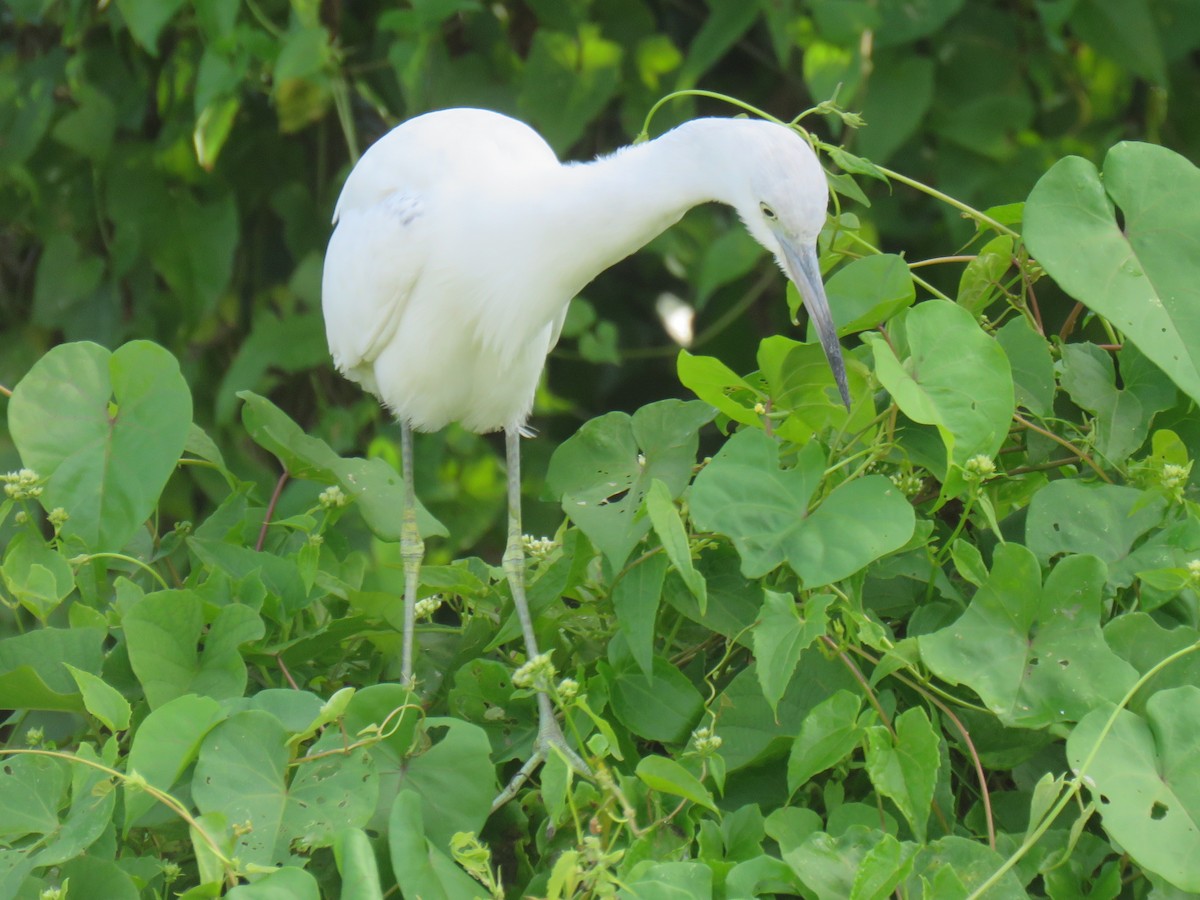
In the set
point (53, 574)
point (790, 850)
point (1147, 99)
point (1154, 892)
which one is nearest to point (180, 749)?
point (53, 574)

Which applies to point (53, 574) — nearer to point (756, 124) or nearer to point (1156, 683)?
point (756, 124)

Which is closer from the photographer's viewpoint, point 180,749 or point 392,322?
point 180,749

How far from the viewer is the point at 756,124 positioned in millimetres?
1133

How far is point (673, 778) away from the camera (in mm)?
847

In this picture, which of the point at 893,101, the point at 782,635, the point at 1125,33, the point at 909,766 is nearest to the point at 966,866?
the point at 909,766

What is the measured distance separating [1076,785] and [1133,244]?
0.39 meters

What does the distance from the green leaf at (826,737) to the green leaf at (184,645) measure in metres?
0.38

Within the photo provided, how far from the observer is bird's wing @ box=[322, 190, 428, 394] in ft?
4.78

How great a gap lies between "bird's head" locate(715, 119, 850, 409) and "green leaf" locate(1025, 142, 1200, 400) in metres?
0.18

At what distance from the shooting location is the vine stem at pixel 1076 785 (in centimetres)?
76

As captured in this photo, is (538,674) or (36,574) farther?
(36,574)

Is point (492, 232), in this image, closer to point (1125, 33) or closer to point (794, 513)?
point (794, 513)

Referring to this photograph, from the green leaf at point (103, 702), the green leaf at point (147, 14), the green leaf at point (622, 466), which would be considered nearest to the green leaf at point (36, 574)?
the green leaf at point (103, 702)

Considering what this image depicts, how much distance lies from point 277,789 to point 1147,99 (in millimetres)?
2297
